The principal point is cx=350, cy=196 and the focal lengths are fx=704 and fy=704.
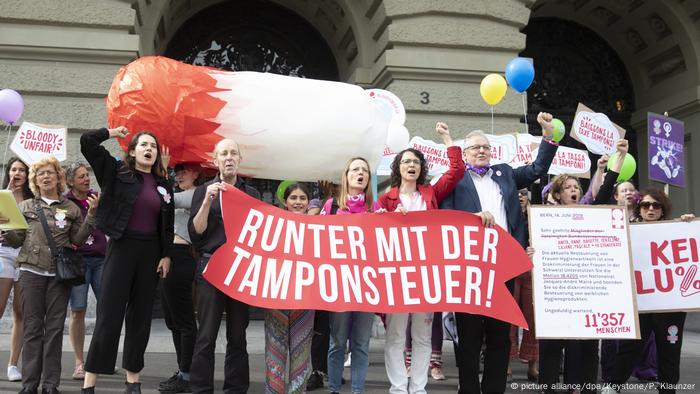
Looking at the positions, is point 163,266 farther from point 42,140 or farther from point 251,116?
point 42,140

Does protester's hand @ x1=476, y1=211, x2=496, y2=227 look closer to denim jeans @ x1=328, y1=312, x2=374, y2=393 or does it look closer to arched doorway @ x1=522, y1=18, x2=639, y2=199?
denim jeans @ x1=328, y1=312, x2=374, y2=393

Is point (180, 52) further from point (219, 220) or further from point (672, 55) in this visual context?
point (672, 55)

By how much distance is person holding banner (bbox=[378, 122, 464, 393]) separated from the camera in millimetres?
5020

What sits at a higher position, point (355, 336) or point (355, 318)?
point (355, 318)

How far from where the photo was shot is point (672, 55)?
12.3 metres

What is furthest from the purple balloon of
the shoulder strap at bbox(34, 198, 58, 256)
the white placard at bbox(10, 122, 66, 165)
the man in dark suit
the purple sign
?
the purple sign

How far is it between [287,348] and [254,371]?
5.69ft

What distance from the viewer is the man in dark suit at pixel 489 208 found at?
5039 mm

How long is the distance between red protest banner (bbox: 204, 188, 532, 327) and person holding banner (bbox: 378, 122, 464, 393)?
181 mm

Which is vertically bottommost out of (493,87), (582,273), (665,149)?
(582,273)

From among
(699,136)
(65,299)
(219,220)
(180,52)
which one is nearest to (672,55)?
(699,136)

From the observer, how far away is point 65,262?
5215 mm

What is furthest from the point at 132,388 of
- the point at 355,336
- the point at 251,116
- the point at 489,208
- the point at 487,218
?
the point at 489,208

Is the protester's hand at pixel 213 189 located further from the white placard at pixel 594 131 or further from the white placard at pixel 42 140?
the white placard at pixel 594 131
